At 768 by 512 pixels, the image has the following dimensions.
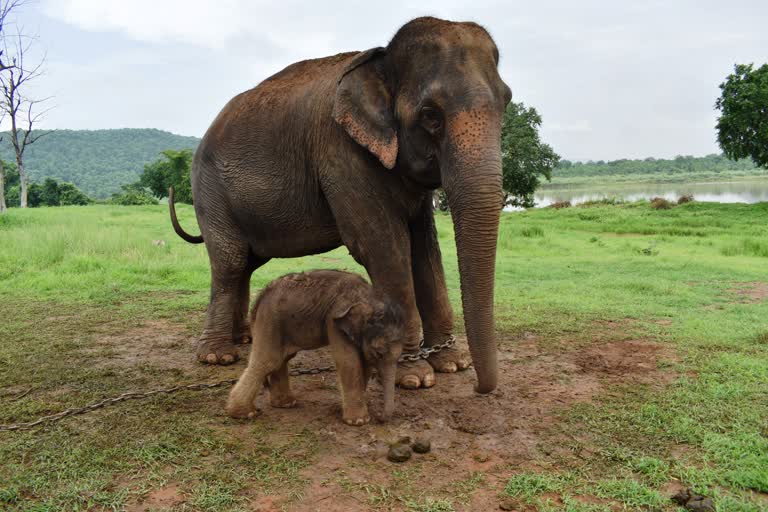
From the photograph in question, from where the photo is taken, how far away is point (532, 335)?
6145 millimetres

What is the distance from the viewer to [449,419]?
396cm

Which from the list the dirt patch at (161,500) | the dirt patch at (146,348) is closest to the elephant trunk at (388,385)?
the dirt patch at (161,500)

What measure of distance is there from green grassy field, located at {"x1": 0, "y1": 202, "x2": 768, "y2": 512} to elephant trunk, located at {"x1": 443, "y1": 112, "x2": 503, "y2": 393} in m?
0.53

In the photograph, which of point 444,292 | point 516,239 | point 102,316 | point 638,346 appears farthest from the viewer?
point 516,239

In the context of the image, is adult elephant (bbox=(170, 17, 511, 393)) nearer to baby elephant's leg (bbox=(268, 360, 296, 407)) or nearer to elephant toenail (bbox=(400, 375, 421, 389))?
elephant toenail (bbox=(400, 375, 421, 389))

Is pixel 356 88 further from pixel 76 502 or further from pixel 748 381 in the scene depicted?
pixel 748 381

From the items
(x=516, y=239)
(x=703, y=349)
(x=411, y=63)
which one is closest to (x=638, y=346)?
(x=703, y=349)

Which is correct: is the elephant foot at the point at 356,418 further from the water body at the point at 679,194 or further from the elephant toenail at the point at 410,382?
the water body at the point at 679,194

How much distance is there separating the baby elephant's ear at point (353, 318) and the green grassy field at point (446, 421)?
619mm

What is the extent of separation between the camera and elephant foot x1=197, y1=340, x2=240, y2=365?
541cm

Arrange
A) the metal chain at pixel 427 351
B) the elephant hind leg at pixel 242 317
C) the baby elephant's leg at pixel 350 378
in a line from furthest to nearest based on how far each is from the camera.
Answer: the elephant hind leg at pixel 242 317 < the metal chain at pixel 427 351 < the baby elephant's leg at pixel 350 378

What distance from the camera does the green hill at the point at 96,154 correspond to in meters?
114

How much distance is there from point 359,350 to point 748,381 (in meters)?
2.91

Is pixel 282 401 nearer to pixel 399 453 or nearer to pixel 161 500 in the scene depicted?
pixel 399 453
